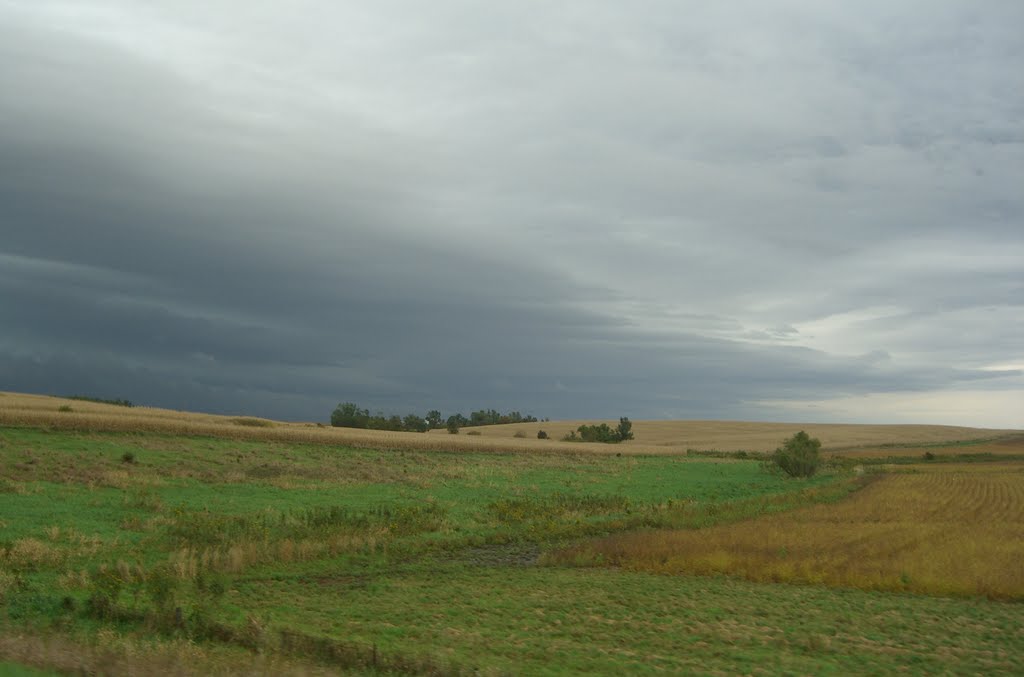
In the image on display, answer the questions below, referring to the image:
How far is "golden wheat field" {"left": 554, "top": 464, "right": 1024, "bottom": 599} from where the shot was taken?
24.3m

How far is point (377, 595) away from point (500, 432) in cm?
12642

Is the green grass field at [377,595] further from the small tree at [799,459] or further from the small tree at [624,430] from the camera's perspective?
the small tree at [624,430]

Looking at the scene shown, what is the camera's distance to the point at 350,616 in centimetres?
1906

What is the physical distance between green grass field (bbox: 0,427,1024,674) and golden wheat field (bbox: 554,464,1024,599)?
137 cm

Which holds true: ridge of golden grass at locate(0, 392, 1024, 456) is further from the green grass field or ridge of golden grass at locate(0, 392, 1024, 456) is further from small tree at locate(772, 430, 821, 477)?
small tree at locate(772, 430, 821, 477)

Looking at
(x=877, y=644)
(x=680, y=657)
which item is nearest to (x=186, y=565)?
(x=680, y=657)

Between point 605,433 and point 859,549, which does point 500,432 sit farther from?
point 859,549

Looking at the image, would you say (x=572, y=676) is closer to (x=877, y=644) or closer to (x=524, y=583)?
(x=877, y=644)

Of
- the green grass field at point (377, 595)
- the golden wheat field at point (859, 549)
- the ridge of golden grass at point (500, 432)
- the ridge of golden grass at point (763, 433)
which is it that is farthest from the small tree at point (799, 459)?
the ridge of golden grass at point (763, 433)

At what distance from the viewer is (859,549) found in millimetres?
29750

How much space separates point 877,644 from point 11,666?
50.1 feet

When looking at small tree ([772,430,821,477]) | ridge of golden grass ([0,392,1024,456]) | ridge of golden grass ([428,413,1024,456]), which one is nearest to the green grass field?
ridge of golden grass ([0,392,1024,456])

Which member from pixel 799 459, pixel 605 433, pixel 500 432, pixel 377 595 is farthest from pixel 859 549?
pixel 500 432

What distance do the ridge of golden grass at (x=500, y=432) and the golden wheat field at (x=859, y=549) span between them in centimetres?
3828
